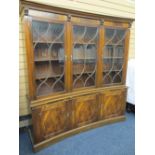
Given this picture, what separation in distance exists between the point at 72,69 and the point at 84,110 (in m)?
0.71

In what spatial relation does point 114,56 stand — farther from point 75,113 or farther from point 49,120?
point 49,120

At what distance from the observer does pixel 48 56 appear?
1998 millimetres

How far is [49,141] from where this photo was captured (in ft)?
6.95

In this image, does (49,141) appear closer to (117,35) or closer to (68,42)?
(68,42)

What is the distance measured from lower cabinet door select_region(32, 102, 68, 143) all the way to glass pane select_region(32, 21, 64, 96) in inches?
8.7

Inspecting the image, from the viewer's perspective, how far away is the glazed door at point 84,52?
6.99 feet

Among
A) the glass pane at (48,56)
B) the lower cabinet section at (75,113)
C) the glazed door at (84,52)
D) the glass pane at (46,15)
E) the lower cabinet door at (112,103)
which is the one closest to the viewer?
the glass pane at (46,15)

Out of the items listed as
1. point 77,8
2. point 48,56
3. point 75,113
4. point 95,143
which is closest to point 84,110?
point 75,113

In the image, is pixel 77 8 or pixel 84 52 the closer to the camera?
pixel 84 52

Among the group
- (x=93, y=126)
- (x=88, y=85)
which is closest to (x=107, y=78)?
(x=88, y=85)

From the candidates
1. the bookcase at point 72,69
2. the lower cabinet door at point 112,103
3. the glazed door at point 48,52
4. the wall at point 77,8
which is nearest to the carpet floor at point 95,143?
the bookcase at point 72,69

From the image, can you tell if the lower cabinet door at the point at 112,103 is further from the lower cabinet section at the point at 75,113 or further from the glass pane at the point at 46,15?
the glass pane at the point at 46,15

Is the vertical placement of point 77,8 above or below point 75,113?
above
